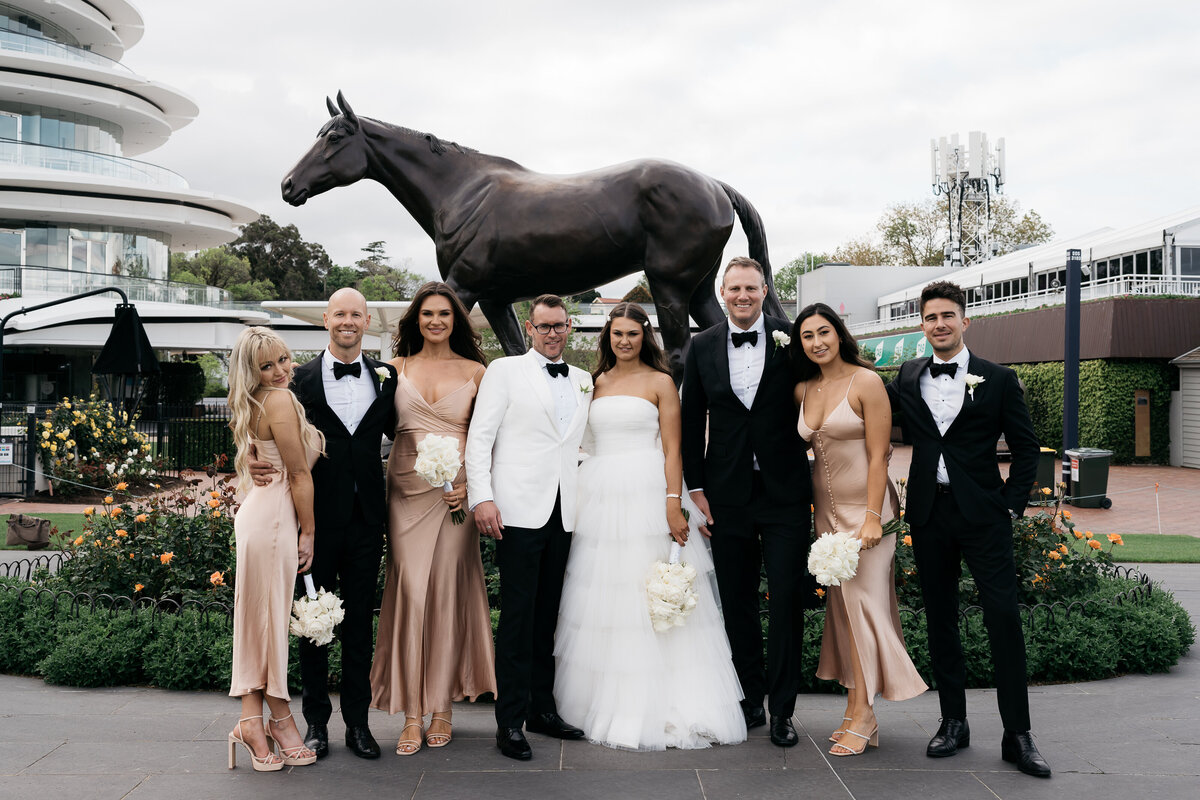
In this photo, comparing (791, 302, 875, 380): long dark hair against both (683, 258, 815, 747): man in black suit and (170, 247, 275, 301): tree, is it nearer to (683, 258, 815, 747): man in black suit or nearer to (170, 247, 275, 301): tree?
(683, 258, 815, 747): man in black suit

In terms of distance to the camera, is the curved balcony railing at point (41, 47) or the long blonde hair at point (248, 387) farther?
the curved balcony railing at point (41, 47)

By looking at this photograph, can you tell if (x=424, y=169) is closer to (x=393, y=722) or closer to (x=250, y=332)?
(x=250, y=332)

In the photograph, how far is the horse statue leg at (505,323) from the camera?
6.28 m

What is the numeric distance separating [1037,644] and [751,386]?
3.00m

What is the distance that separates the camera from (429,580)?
4328 mm

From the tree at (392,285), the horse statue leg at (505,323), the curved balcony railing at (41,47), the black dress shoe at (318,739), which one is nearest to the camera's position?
the black dress shoe at (318,739)

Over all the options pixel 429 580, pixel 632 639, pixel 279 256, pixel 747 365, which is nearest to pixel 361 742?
pixel 429 580

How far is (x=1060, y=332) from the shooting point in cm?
2573

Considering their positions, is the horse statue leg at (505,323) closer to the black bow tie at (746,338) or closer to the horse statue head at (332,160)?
the horse statue head at (332,160)

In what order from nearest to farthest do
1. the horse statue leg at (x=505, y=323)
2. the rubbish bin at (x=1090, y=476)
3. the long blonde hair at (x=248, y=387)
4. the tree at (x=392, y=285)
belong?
the long blonde hair at (x=248, y=387), the horse statue leg at (x=505, y=323), the rubbish bin at (x=1090, y=476), the tree at (x=392, y=285)

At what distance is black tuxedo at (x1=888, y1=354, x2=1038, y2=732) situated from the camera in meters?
4.08

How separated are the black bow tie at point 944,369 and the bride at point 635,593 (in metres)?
1.27

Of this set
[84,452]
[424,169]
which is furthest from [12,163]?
[424,169]

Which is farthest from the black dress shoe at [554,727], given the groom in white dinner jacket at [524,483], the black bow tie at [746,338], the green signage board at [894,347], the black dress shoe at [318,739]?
the green signage board at [894,347]
